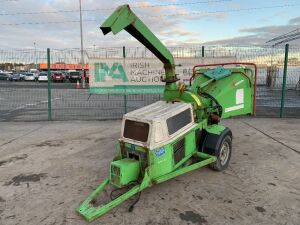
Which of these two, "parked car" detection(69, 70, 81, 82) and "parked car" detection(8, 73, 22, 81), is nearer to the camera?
"parked car" detection(69, 70, 81, 82)

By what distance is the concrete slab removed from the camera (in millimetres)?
3322

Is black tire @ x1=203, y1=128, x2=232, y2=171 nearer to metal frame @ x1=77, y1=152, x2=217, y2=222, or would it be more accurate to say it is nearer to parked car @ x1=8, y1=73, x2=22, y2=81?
metal frame @ x1=77, y1=152, x2=217, y2=222

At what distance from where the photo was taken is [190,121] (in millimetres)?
4359

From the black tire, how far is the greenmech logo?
16.5ft

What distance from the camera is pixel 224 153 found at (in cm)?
494

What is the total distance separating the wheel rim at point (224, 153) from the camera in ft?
15.9

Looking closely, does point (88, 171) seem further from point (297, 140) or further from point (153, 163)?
point (297, 140)

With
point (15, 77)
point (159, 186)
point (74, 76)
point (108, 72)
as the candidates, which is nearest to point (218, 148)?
point (159, 186)

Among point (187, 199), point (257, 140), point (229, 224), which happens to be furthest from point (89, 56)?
point (229, 224)

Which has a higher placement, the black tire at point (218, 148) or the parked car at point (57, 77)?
the parked car at point (57, 77)

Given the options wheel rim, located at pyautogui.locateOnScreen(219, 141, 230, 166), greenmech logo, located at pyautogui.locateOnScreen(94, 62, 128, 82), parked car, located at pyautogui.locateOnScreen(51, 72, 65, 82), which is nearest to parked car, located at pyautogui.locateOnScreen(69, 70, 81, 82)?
parked car, located at pyautogui.locateOnScreen(51, 72, 65, 82)

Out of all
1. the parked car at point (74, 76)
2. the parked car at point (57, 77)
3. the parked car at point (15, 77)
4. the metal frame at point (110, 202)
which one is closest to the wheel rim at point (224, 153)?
the metal frame at point (110, 202)

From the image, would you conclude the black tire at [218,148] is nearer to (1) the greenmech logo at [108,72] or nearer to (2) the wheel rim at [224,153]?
(2) the wheel rim at [224,153]

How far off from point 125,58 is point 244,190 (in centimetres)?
624
